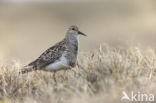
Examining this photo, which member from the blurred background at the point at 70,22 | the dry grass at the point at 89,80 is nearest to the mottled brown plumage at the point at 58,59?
the dry grass at the point at 89,80

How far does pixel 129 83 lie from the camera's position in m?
8.56

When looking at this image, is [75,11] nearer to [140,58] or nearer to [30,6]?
[30,6]

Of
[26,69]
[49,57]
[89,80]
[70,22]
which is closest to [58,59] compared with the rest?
[49,57]

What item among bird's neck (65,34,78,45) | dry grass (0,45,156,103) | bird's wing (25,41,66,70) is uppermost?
bird's neck (65,34,78,45)

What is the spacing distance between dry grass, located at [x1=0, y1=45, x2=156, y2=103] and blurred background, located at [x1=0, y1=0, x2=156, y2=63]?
10.2 m

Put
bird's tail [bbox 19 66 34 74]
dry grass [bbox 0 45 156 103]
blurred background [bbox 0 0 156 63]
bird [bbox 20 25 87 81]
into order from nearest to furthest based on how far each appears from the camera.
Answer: dry grass [bbox 0 45 156 103] → bird's tail [bbox 19 66 34 74] → bird [bbox 20 25 87 81] → blurred background [bbox 0 0 156 63]

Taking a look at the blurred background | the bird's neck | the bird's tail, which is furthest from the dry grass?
the blurred background

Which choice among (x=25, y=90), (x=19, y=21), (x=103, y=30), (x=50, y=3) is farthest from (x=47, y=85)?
(x=50, y=3)

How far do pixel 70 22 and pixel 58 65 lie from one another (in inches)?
822

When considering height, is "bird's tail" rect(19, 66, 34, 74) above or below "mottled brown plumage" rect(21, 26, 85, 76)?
below

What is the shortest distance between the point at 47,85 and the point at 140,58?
169 centimetres

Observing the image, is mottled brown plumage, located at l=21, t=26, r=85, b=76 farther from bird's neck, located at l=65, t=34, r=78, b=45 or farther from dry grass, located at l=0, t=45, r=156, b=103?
dry grass, located at l=0, t=45, r=156, b=103

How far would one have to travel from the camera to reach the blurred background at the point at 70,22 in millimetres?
24406

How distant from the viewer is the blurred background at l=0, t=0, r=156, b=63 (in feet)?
80.1
